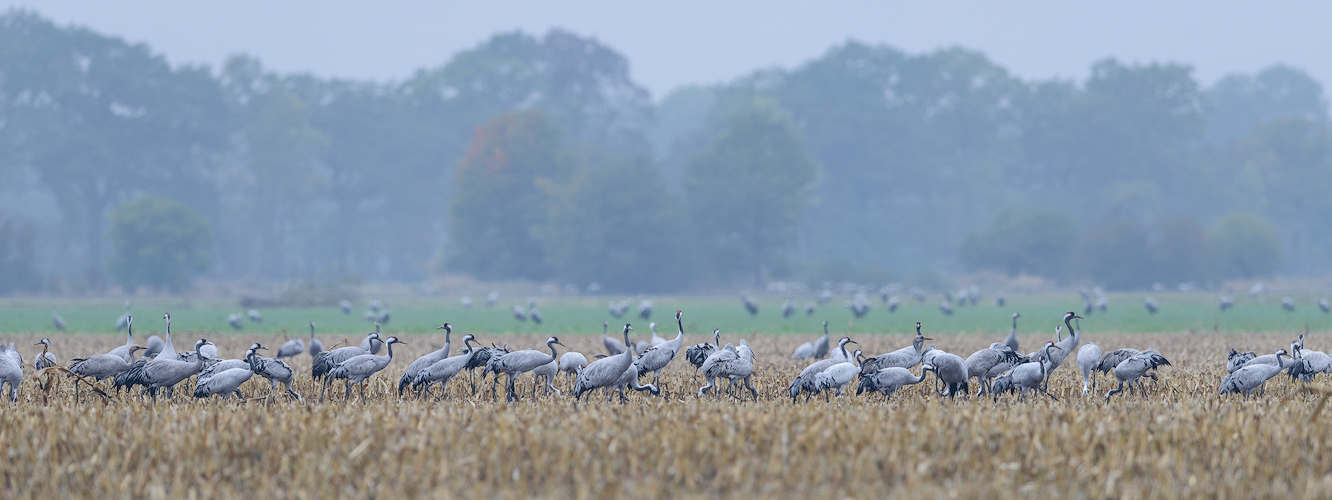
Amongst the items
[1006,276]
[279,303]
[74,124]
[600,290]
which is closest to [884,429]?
[279,303]

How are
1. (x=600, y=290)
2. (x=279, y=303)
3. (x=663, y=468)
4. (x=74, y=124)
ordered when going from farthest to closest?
(x=74, y=124) → (x=600, y=290) → (x=279, y=303) → (x=663, y=468)

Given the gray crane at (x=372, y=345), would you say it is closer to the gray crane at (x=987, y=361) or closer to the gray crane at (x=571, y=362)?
the gray crane at (x=571, y=362)

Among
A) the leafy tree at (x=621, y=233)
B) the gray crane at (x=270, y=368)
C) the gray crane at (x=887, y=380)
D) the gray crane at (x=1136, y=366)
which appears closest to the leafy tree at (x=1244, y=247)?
the leafy tree at (x=621, y=233)

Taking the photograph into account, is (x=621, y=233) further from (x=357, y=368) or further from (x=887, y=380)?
(x=887, y=380)

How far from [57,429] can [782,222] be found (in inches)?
2776

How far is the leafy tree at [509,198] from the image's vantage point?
7812 centimetres

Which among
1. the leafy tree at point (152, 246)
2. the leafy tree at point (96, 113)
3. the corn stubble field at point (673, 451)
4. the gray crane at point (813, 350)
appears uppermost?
the leafy tree at point (96, 113)

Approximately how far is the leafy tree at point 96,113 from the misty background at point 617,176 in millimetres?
215

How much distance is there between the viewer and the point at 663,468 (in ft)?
26.3

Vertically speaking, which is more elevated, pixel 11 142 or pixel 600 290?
pixel 11 142

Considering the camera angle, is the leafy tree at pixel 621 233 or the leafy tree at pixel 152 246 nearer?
the leafy tree at pixel 152 246

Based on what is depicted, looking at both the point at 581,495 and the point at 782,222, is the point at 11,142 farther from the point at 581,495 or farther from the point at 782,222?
the point at 581,495

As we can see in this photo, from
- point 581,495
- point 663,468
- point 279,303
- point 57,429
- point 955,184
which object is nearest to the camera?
point 581,495

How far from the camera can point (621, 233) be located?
7462cm
